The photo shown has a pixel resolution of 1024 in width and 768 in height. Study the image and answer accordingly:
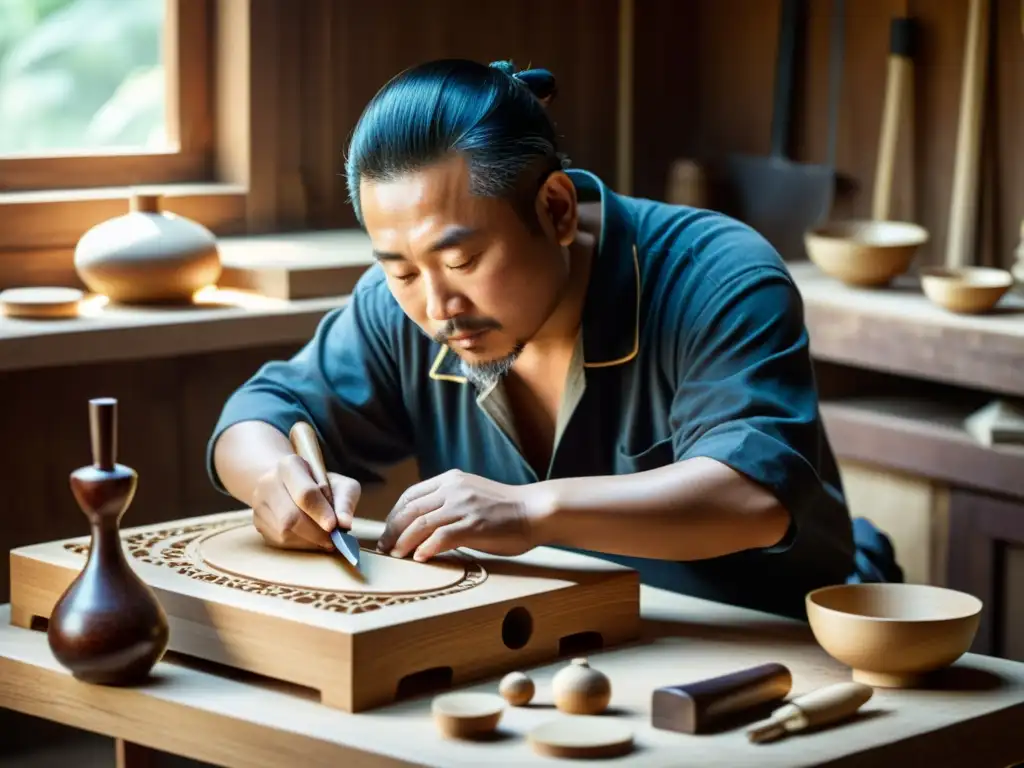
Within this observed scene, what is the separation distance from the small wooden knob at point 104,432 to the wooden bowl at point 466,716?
0.44 m

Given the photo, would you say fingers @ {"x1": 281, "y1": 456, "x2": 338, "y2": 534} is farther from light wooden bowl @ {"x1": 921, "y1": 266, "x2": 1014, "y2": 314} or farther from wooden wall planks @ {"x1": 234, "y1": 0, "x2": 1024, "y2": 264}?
light wooden bowl @ {"x1": 921, "y1": 266, "x2": 1014, "y2": 314}

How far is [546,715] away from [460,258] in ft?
2.07

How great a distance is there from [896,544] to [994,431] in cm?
39

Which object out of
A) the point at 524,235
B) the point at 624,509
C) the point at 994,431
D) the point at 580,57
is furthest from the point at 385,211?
the point at 580,57

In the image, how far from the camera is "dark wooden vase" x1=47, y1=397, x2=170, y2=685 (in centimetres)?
178

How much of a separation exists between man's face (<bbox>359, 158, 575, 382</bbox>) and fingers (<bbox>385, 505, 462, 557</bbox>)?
263 mm

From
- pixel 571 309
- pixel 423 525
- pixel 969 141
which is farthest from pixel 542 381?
pixel 969 141

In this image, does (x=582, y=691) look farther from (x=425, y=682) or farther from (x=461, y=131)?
(x=461, y=131)

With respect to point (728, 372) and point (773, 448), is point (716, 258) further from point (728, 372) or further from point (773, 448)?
point (773, 448)

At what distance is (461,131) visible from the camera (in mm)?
2123

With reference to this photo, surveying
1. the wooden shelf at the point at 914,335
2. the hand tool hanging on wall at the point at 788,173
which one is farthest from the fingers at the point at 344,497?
the hand tool hanging on wall at the point at 788,173

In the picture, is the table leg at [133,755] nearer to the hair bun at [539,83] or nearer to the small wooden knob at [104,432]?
the small wooden knob at [104,432]

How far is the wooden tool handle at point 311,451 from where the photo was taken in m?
2.14

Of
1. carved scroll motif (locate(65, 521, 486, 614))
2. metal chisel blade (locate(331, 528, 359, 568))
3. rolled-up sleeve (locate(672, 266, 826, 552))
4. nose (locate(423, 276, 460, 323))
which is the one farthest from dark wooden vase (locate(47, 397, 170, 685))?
rolled-up sleeve (locate(672, 266, 826, 552))
